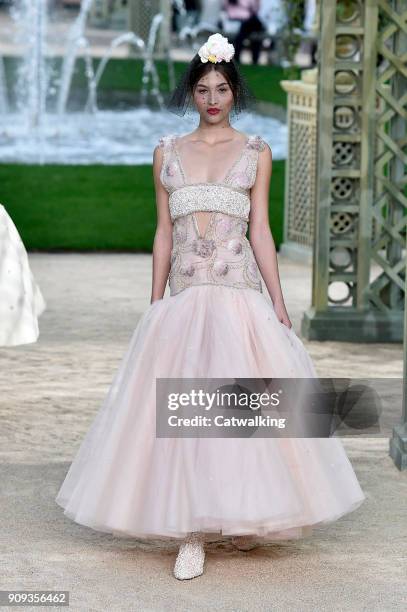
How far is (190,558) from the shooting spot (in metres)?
5.54

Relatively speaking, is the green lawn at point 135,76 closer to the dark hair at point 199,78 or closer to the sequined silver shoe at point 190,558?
the dark hair at point 199,78

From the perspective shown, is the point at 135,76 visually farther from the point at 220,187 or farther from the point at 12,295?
the point at 220,187

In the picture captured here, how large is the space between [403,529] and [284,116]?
61.0 ft

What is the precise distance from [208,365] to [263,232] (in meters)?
0.53

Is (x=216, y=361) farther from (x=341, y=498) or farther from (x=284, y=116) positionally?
(x=284, y=116)

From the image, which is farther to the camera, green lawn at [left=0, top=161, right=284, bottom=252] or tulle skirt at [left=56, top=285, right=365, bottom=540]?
green lawn at [left=0, top=161, right=284, bottom=252]

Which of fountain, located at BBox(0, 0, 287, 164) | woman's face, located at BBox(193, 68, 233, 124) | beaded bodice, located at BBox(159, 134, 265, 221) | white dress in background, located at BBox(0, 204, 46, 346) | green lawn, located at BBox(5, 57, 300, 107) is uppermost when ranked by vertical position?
woman's face, located at BBox(193, 68, 233, 124)

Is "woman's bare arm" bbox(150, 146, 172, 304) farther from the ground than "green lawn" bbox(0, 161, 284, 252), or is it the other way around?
"woman's bare arm" bbox(150, 146, 172, 304)

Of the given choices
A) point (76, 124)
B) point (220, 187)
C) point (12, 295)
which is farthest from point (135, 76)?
point (220, 187)

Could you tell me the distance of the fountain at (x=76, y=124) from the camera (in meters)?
19.8

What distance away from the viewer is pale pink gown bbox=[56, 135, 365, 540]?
543 cm

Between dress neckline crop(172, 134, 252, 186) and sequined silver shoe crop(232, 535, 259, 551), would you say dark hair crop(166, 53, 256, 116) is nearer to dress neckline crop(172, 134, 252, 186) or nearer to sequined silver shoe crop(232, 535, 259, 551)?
dress neckline crop(172, 134, 252, 186)

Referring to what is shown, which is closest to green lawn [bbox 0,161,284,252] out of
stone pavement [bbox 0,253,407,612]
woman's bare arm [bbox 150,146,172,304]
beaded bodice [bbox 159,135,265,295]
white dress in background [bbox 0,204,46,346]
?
stone pavement [bbox 0,253,407,612]

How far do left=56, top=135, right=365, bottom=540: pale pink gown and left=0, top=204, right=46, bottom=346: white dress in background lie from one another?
1.55 metres
